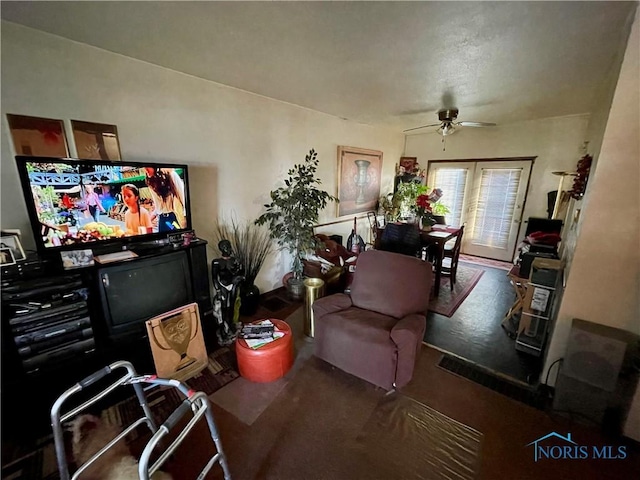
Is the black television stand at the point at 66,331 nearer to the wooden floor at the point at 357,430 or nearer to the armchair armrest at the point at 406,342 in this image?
the wooden floor at the point at 357,430

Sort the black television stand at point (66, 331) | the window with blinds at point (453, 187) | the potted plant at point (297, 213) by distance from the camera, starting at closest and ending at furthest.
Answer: the black television stand at point (66, 331) → the potted plant at point (297, 213) → the window with blinds at point (453, 187)

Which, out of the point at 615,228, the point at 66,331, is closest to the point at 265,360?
the point at 66,331

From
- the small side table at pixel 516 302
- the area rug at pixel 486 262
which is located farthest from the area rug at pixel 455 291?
the small side table at pixel 516 302

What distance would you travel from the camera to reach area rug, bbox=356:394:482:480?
1.44 meters

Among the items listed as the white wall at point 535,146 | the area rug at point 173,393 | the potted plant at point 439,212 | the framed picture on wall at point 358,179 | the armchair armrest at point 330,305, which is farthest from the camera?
the potted plant at point 439,212

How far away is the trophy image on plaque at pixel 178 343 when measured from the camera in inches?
75.4

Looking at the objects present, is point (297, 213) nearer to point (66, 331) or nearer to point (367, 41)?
point (367, 41)

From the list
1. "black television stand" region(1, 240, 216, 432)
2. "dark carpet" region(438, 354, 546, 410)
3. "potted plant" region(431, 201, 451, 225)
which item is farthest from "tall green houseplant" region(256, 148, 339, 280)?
"potted plant" region(431, 201, 451, 225)

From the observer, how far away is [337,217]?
446 centimetres

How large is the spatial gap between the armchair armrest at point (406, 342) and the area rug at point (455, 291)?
135 centimetres

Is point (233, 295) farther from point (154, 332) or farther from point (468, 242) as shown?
point (468, 242)

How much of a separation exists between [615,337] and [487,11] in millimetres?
2001

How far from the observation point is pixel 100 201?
183 centimetres

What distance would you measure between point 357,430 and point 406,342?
0.64 meters
